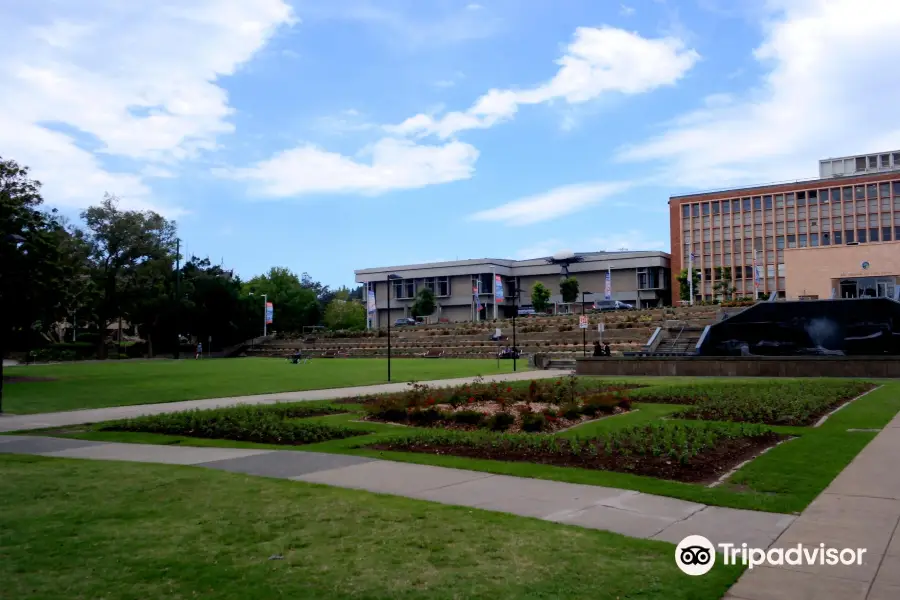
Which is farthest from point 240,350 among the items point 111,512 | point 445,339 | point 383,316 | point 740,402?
point 111,512

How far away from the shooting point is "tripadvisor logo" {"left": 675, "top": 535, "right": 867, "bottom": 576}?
5.79 meters

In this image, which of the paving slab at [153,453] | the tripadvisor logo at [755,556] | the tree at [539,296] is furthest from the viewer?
the tree at [539,296]

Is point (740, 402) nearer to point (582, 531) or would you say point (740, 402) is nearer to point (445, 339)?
point (582, 531)

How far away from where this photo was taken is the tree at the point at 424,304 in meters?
126

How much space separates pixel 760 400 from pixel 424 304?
108724 mm

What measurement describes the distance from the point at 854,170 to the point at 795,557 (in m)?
137

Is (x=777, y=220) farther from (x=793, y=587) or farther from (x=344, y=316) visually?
(x=793, y=587)

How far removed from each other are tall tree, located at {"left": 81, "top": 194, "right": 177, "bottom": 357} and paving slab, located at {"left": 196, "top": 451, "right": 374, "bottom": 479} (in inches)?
2748

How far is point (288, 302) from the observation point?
108m

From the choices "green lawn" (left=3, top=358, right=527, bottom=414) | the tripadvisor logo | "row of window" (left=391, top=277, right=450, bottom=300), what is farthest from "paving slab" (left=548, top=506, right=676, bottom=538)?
"row of window" (left=391, top=277, right=450, bottom=300)

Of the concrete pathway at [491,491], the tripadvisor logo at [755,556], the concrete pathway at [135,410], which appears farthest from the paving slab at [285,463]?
the concrete pathway at [135,410]

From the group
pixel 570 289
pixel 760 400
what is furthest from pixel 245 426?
pixel 570 289

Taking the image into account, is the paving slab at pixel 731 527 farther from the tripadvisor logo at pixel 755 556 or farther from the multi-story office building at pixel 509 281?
the multi-story office building at pixel 509 281

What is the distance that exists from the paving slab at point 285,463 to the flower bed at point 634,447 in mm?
1392
